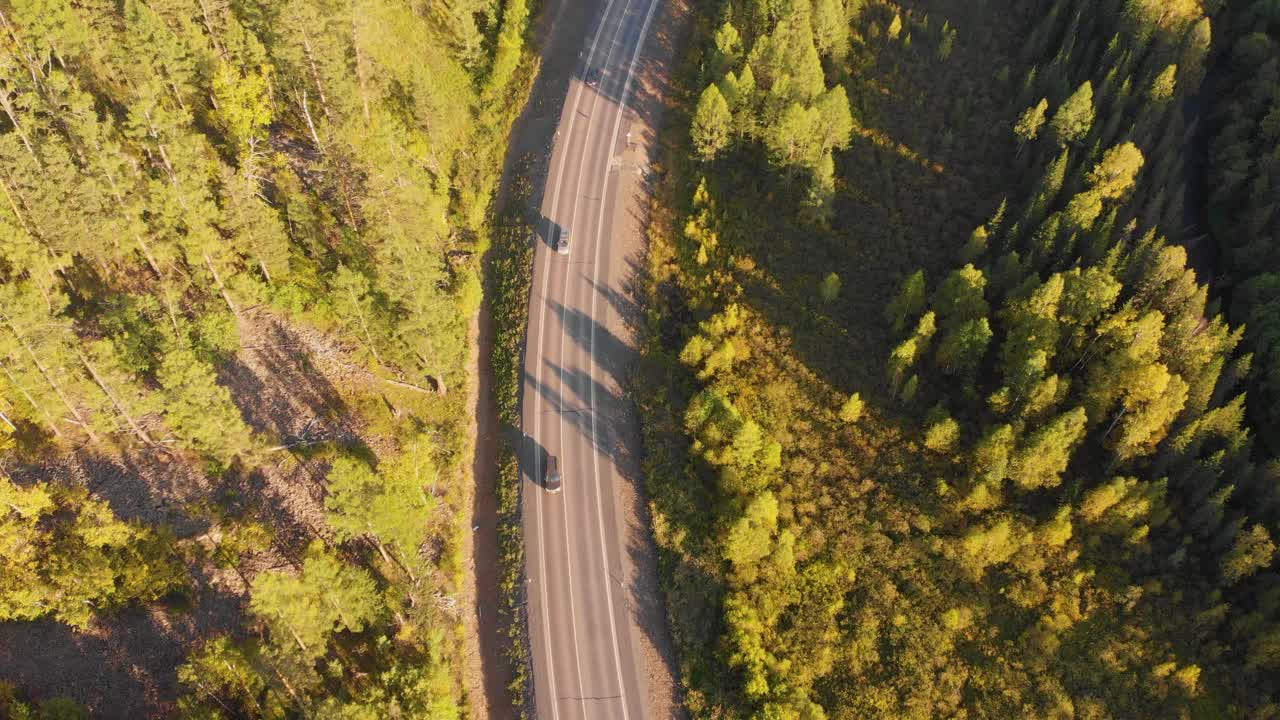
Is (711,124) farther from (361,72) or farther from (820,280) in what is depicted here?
(361,72)

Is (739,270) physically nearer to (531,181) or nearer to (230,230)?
(531,181)

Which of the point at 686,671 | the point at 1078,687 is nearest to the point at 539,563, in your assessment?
the point at 686,671

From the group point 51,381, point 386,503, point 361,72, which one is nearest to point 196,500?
point 51,381

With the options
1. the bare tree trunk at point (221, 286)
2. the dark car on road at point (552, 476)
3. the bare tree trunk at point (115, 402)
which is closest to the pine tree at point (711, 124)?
the dark car on road at point (552, 476)

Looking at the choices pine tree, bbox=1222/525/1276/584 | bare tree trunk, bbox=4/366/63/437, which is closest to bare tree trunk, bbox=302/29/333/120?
bare tree trunk, bbox=4/366/63/437

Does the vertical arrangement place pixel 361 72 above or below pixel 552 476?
above

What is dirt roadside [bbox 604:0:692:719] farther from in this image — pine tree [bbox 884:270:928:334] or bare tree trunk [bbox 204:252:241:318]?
bare tree trunk [bbox 204:252:241:318]

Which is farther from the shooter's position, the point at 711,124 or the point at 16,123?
the point at 711,124
